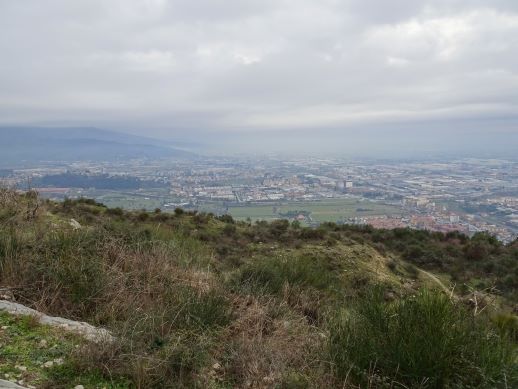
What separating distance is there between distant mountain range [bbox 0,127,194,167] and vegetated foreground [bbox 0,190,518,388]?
73718mm

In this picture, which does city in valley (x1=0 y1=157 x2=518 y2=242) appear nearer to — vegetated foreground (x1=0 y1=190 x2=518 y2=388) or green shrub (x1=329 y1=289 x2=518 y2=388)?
vegetated foreground (x1=0 y1=190 x2=518 y2=388)

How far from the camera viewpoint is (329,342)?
3912mm

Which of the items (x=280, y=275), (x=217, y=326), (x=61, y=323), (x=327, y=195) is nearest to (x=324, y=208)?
(x=327, y=195)

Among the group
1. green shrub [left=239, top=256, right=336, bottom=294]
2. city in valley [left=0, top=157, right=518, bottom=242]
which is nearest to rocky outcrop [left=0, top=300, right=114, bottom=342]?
green shrub [left=239, top=256, right=336, bottom=294]

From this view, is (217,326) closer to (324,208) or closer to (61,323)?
(61,323)

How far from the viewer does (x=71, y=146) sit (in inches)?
4897

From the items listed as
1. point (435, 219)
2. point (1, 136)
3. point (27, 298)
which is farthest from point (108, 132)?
point (27, 298)

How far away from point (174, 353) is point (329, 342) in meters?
1.43

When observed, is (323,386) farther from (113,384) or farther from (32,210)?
(32,210)

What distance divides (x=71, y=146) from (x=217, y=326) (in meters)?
133

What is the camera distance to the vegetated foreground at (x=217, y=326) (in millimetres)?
3357

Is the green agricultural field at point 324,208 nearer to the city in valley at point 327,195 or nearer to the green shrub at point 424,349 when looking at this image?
the city in valley at point 327,195

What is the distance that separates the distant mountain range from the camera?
3354 inches

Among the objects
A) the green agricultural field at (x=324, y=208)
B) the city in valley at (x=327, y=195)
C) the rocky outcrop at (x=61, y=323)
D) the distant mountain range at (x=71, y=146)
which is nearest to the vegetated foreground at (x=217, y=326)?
the rocky outcrop at (x=61, y=323)
